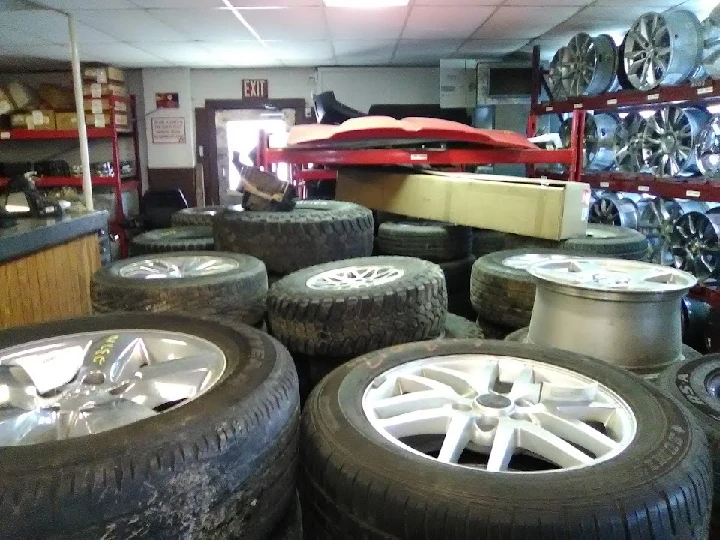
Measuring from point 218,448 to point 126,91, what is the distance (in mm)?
9360

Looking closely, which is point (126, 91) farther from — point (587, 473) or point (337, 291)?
point (587, 473)

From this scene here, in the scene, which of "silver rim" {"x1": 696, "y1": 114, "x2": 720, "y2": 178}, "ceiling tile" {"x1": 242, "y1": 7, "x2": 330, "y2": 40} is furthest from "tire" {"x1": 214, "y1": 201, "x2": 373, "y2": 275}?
"silver rim" {"x1": 696, "y1": 114, "x2": 720, "y2": 178}

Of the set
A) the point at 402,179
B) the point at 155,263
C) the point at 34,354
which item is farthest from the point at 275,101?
the point at 34,354

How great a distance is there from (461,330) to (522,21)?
426 centimetres

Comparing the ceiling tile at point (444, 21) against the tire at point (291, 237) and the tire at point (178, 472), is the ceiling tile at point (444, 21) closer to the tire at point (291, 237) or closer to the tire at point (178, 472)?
Answer: the tire at point (291, 237)

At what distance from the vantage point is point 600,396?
1.53 meters

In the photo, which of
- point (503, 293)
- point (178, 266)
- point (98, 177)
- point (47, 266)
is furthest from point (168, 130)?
point (503, 293)

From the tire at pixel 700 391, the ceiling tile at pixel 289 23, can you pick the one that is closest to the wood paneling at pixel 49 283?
the tire at pixel 700 391

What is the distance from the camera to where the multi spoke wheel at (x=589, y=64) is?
5.98m

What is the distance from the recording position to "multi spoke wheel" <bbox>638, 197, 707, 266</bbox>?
5.34 metres

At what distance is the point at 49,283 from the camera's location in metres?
3.18

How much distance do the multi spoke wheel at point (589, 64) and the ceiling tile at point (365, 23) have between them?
6.56 ft

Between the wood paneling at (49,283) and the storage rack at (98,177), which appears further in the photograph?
the storage rack at (98,177)

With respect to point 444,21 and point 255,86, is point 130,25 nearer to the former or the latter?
point 444,21
